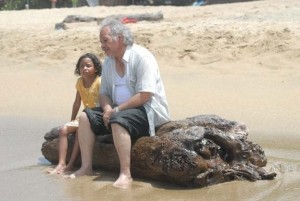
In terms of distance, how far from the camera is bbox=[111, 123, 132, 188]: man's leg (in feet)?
19.1

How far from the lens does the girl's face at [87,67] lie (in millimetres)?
6664

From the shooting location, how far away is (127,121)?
229 inches

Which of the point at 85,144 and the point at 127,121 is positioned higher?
the point at 127,121

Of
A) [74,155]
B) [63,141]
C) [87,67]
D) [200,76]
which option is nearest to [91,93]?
[87,67]

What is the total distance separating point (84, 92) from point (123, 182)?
1321 millimetres

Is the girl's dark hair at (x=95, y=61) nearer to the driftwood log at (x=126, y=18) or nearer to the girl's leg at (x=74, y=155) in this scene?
the girl's leg at (x=74, y=155)

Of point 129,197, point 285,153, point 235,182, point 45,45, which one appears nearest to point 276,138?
point 285,153

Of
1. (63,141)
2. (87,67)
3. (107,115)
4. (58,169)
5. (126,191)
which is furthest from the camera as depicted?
(87,67)

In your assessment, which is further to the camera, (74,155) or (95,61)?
(95,61)

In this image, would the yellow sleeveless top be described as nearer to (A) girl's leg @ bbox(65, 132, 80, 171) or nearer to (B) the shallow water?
(A) girl's leg @ bbox(65, 132, 80, 171)

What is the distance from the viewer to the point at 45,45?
541 inches

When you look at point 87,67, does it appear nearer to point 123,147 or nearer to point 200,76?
point 123,147

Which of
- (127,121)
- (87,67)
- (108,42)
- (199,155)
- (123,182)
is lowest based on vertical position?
(123,182)

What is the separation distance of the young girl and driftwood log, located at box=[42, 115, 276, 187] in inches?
21.7
